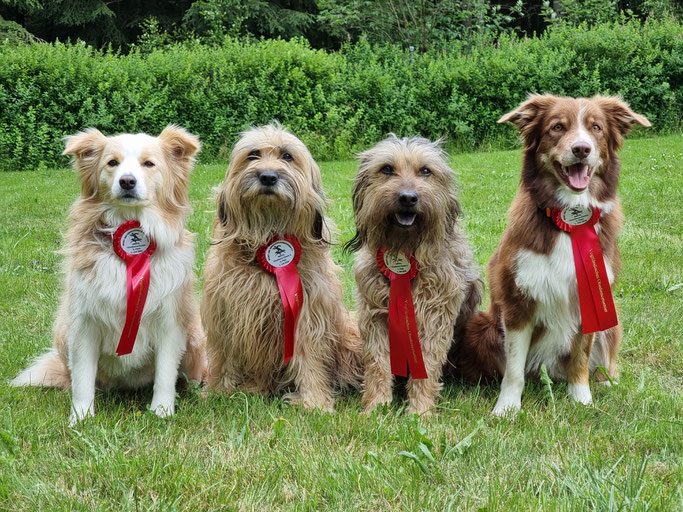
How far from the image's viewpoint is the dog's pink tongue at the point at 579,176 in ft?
10.5

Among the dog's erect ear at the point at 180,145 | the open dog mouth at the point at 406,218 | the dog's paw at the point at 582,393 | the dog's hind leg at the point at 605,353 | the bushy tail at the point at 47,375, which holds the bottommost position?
the bushy tail at the point at 47,375

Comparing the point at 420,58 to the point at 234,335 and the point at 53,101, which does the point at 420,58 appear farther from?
the point at 234,335

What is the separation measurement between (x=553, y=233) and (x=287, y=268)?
1.44m

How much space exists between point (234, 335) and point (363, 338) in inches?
29.5

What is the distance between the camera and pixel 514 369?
11.7 feet

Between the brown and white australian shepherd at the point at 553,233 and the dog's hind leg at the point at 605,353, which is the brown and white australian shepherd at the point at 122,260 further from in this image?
the dog's hind leg at the point at 605,353

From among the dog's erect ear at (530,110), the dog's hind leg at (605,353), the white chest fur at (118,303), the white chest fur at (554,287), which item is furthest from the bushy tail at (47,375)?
the dog's hind leg at (605,353)

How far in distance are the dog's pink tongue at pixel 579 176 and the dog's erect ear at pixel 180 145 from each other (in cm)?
197

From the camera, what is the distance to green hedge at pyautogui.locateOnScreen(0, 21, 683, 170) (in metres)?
12.3

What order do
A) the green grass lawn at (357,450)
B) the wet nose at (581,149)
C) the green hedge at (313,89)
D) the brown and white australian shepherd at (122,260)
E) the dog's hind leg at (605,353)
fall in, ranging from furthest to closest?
the green hedge at (313,89)
the dog's hind leg at (605,353)
the brown and white australian shepherd at (122,260)
the wet nose at (581,149)
the green grass lawn at (357,450)

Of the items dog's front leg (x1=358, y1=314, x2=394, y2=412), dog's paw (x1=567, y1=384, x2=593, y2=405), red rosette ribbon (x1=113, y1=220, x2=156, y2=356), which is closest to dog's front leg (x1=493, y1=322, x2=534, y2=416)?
dog's paw (x1=567, y1=384, x2=593, y2=405)

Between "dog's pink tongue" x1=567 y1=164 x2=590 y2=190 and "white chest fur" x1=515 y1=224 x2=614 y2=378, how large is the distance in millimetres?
268

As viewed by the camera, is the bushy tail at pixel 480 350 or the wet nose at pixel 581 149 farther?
the bushy tail at pixel 480 350

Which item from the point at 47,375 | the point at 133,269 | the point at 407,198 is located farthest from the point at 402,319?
the point at 47,375
